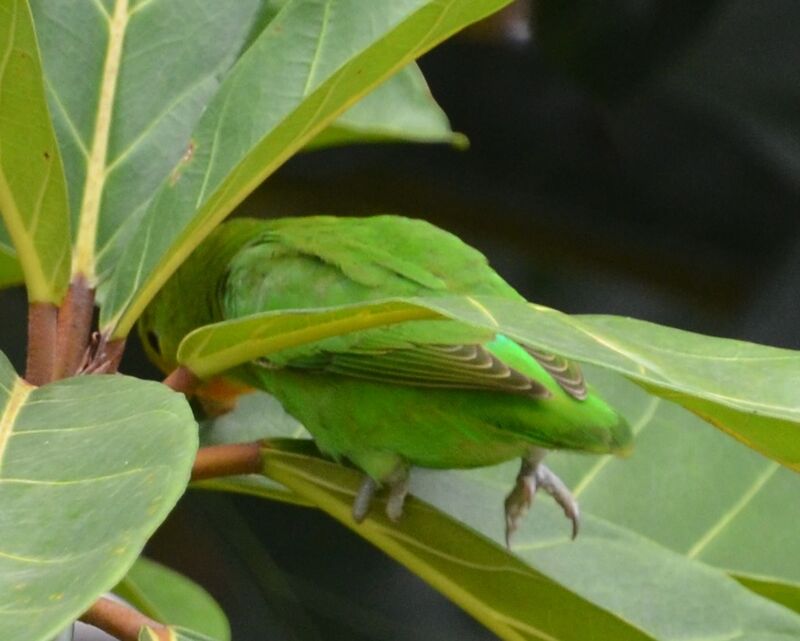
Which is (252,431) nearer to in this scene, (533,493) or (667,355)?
(533,493)

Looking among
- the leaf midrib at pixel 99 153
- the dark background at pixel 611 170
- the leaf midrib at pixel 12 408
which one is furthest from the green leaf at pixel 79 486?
the dark background at pixel 611 170

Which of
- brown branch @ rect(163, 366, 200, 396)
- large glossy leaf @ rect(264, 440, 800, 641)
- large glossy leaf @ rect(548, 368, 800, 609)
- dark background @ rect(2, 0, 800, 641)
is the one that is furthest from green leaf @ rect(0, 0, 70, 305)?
dark background @ rect(2, 0, 800, 641)

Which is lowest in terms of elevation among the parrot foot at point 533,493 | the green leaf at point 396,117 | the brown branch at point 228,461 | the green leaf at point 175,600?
the green leaf at point 175,600

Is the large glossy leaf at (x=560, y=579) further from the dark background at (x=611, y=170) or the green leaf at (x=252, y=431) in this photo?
the dark background at (x=611, y=170)

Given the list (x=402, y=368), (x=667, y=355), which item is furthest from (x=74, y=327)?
(x=667, y=355)

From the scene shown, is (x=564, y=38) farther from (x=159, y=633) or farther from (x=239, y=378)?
(x=159, y=633)

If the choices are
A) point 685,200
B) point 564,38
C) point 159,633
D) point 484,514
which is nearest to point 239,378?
point 484,514
